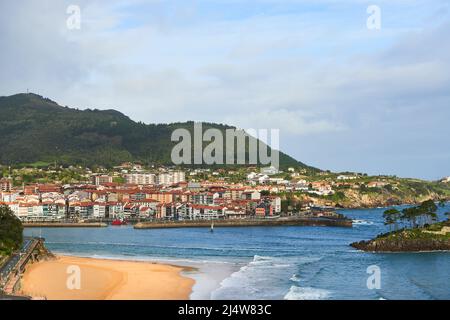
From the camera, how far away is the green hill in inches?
5984

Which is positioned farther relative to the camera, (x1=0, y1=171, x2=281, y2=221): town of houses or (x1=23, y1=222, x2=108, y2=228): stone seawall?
(x1=0, y1=171, x2=281, y2=221): town of houses

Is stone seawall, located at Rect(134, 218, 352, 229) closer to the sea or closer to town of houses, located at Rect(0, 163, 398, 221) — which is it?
town of houses, located at Rect(0, 163, 398, 221)

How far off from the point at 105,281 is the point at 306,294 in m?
9.32

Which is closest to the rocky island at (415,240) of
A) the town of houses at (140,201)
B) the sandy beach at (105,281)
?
the sandy beach at (105,281)

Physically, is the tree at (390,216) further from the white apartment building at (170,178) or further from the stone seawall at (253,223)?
the white apartment building at (170,178)

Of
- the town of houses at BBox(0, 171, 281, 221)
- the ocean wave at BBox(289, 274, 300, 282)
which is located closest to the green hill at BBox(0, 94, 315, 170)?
the town of houses at BBox(0, 171, 281, 221)

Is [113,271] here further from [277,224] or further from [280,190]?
[280,190]

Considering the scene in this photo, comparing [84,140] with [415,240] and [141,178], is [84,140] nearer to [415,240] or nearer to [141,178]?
[141,178]

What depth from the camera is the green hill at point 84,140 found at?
499ft

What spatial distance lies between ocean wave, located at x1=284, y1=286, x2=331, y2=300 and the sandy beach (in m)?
4.06

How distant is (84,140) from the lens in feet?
555

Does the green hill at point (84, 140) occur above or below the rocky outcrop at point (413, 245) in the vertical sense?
above

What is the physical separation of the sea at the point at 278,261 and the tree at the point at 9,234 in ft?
17.7
